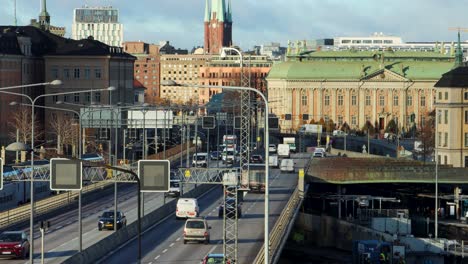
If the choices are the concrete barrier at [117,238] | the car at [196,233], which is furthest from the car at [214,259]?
the car at [196,233]

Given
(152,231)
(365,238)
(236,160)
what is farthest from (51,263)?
(236,160)

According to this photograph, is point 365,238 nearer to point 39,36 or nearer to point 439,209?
point 439,209

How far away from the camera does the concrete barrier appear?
63.1 m

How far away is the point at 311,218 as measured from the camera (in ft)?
359

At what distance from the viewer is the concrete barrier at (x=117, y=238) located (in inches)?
2484

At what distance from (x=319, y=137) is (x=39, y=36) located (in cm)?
4016

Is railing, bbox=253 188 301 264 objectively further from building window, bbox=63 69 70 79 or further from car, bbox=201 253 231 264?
building window, bbox=63 69 70 79

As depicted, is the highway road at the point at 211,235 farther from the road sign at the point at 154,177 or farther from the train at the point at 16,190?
the road sign at the point at 154,177

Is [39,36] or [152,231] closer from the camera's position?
[152,231]

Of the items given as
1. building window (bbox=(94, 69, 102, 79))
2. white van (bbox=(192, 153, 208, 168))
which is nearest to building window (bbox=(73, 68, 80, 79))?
building window (bbox=(94, 69, 102, 79))

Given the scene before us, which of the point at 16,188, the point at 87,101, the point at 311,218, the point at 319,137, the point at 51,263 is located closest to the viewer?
the point at 51,263

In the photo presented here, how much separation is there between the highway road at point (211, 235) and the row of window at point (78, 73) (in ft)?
178

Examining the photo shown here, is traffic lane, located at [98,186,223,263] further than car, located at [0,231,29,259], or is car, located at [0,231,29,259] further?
traffic lane, located at [98,186,223,263]

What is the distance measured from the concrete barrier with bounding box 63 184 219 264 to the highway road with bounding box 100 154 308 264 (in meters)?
0.44
